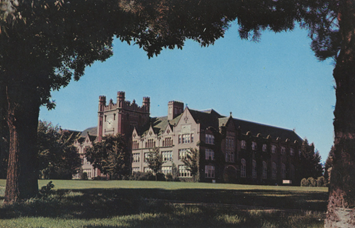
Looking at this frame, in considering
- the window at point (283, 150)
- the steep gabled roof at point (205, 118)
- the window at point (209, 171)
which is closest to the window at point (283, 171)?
the window at point (283, 150)

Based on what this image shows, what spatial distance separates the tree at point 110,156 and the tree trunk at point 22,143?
54.0m

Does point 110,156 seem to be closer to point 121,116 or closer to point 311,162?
point 121,116

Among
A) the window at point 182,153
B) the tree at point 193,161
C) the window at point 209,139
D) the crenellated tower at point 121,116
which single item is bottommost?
the tree at point 193,161

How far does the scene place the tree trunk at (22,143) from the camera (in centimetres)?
1336

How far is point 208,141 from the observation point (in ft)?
225

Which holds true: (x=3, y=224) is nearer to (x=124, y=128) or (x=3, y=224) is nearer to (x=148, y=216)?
(x=148, y=216)

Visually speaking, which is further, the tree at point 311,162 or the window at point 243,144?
the window at point 243,144

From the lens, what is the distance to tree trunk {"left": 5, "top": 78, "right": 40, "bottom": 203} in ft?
43.8

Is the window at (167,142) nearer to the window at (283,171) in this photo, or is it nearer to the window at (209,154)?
the window at (209,154)

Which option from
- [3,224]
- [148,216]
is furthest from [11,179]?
[148,216]

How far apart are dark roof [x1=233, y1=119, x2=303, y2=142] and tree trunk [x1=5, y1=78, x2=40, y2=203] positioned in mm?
64996

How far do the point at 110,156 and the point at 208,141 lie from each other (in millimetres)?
19417

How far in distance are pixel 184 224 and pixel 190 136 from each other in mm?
59805

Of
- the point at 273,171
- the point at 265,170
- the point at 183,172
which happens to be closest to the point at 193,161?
the point at 183,172
